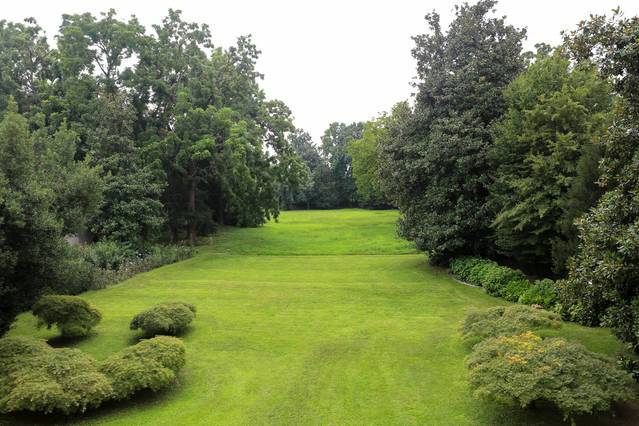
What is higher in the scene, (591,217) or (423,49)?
(423,49)

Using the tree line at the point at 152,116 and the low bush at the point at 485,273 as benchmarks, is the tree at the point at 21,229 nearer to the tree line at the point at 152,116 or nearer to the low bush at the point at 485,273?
the tree line at the point at 152,116

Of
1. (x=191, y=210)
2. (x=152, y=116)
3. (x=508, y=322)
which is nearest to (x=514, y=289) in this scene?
(x=508, y=322)

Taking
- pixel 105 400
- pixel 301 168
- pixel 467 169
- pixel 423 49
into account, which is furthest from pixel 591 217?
pixel 301 168

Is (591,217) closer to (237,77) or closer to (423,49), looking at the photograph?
(423,49)

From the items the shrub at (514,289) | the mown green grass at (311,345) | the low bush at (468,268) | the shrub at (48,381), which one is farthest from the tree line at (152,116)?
the shrub at (514,289)

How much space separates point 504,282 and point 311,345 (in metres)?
7.81

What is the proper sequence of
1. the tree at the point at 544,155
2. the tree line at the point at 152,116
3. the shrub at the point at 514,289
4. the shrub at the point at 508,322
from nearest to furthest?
the shrub at the point at 508,322 → the shrub at the point at 514,289 → the tree at the point at 544,155 → the tree line at the point at 152,116

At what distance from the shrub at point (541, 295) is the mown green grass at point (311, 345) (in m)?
1.25

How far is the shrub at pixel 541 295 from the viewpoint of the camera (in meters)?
13.3

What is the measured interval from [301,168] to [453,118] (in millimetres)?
12904

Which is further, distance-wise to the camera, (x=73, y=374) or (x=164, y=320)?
(x=164, y=320)

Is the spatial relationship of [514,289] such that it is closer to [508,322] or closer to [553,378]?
[508,322]

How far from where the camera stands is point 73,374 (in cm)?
813

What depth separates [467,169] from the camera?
20.1 meters
